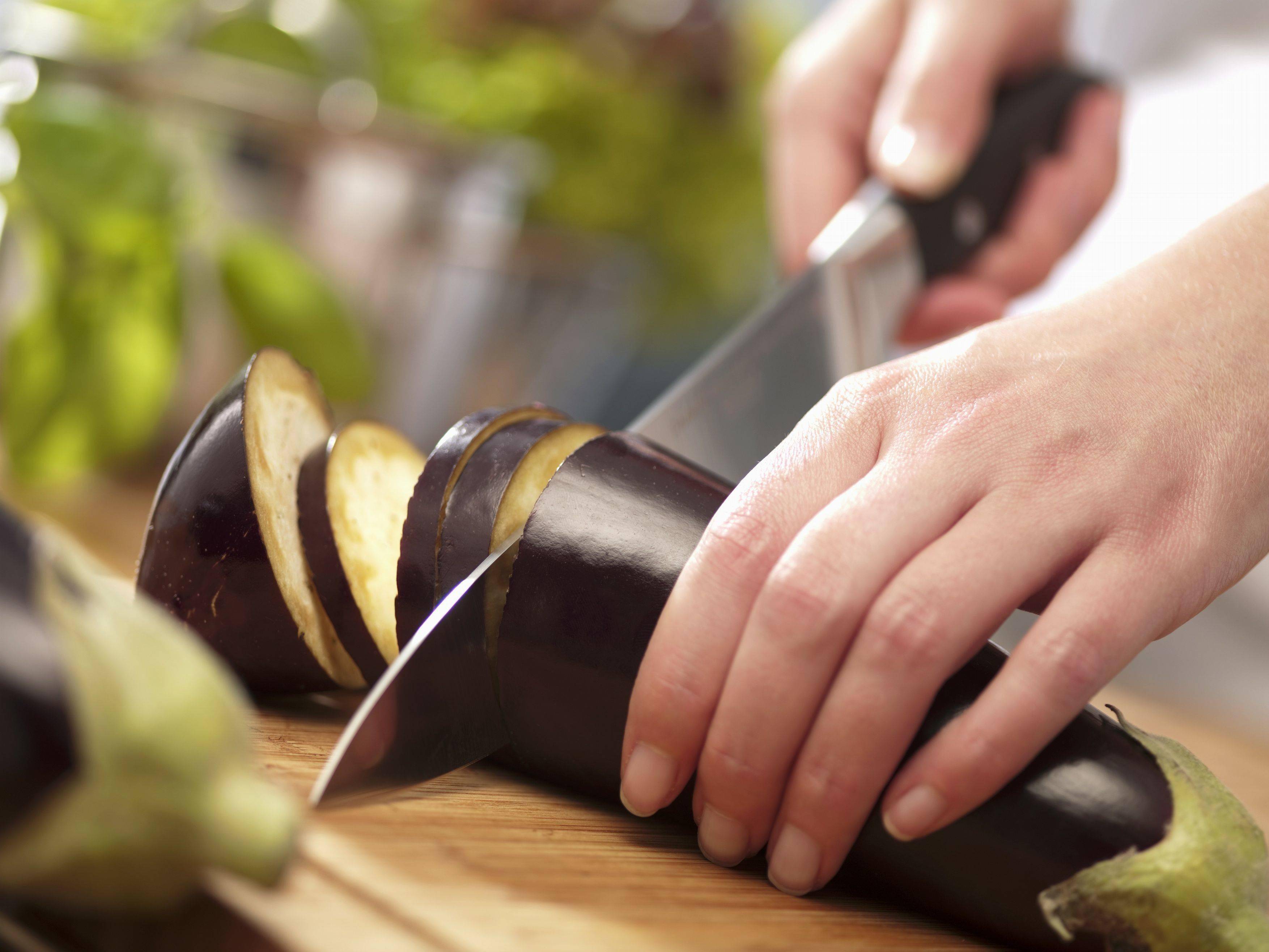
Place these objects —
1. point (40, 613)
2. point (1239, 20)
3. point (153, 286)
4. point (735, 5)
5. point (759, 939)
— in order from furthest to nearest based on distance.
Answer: point (735, 5), point (1239, 20), point (153, 286), point (759, 939), point (40, 613)

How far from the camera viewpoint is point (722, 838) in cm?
65

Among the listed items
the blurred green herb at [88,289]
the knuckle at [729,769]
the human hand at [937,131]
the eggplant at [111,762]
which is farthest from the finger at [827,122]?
the eggplant at [111,762]

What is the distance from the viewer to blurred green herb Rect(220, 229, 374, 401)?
1.48m

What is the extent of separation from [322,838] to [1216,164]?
1.85 m

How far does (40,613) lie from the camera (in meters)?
0.46

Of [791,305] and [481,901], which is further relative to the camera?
[791,305]

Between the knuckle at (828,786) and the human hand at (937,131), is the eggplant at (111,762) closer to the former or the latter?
the knuckle at (828,786)

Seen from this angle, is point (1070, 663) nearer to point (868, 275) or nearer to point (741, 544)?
point (741, 544)

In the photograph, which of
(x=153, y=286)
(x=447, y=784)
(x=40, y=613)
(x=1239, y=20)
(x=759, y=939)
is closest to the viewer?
(x=40, y=613)

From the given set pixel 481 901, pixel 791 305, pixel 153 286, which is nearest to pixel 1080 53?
pixel 791 305

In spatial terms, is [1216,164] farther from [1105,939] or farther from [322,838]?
[322,838]

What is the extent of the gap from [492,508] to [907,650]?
0.94 ft

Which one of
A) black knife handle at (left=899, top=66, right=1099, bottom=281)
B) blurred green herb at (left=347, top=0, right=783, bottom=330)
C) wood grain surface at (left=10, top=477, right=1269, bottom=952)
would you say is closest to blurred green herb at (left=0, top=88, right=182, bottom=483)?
blurred green herb at (left=347, top=0, right=783, bottom=330)

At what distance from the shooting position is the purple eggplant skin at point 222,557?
752 millimetres
